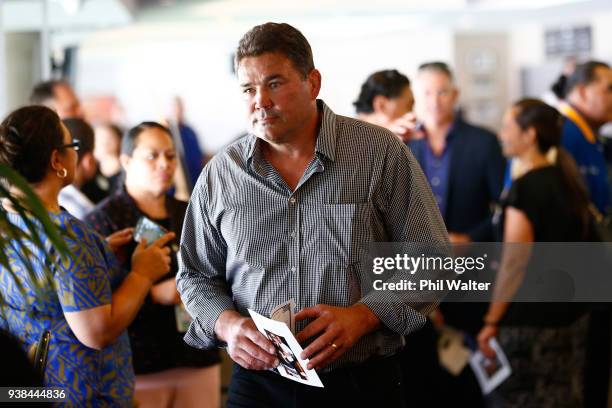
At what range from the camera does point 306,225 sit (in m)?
2.23

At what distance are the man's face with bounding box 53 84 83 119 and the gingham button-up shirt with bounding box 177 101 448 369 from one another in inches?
99.9

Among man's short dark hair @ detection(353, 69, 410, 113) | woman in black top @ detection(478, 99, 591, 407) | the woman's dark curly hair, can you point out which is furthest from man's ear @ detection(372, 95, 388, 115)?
the woman's dark curly hair

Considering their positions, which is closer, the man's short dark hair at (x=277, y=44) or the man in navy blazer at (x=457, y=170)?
the man's short dark hair at (x=277, y=44)

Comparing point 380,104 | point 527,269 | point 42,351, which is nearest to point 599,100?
point 527,269

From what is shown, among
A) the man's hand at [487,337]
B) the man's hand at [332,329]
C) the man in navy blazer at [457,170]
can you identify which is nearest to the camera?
the man's hand at [332,329]

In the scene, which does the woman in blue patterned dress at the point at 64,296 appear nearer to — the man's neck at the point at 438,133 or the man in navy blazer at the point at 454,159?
the man in navy blazer at the point at 454,159

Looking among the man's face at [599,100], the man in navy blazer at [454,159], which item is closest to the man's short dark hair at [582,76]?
the man's face at [599,100]

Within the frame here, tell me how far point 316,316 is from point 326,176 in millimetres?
348

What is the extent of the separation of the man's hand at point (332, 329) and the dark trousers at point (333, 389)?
0.46ft

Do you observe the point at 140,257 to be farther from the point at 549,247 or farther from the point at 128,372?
the point at 549,247

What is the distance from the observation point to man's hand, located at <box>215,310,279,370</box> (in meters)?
2.10

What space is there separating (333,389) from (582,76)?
3150 mm

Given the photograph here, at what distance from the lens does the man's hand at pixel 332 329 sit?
206 cm

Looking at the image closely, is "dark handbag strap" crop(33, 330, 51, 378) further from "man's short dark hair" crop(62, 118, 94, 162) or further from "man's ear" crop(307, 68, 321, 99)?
"man's short dark hair" crop(62, 118, 94, 162)
